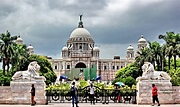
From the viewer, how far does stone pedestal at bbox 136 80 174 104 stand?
27598 mm

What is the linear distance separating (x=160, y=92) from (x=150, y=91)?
3.06 feet

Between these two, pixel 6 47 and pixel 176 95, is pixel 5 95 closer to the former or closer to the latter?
pixel 176 95

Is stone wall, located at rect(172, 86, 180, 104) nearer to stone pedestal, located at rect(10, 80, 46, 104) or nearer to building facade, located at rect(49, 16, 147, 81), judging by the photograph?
stone pedestal, located at rect(10, 80, 46, 104)

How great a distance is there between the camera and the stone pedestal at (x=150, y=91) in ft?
90.5

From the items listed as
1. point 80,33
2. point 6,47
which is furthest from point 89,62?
point 6,47

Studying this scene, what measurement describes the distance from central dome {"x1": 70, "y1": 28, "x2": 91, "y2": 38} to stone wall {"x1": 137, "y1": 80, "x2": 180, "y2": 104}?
14360 centimetres

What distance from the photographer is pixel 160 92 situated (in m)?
28.0

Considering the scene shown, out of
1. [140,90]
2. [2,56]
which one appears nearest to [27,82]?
[140,90]

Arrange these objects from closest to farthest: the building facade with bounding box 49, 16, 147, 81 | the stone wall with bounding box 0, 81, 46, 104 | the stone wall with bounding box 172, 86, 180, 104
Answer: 1. the stone wall with bounding box 0, 81, 46, 104
2. the stone wall with bounding box 172, 86, 180, 104
3. the building facade with bounding box 49, 16, 147, 81

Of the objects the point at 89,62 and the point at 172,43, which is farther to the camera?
the point at 89,62

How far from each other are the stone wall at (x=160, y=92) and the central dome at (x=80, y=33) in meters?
144

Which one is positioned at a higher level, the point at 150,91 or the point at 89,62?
the point at 89,62

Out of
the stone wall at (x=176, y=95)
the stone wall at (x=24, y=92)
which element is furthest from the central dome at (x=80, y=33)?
the stone wall at (x=24, y=92)

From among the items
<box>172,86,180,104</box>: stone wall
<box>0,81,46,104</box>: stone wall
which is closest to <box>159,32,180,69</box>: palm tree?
<box>172,86,180,104</box>: stone wall
